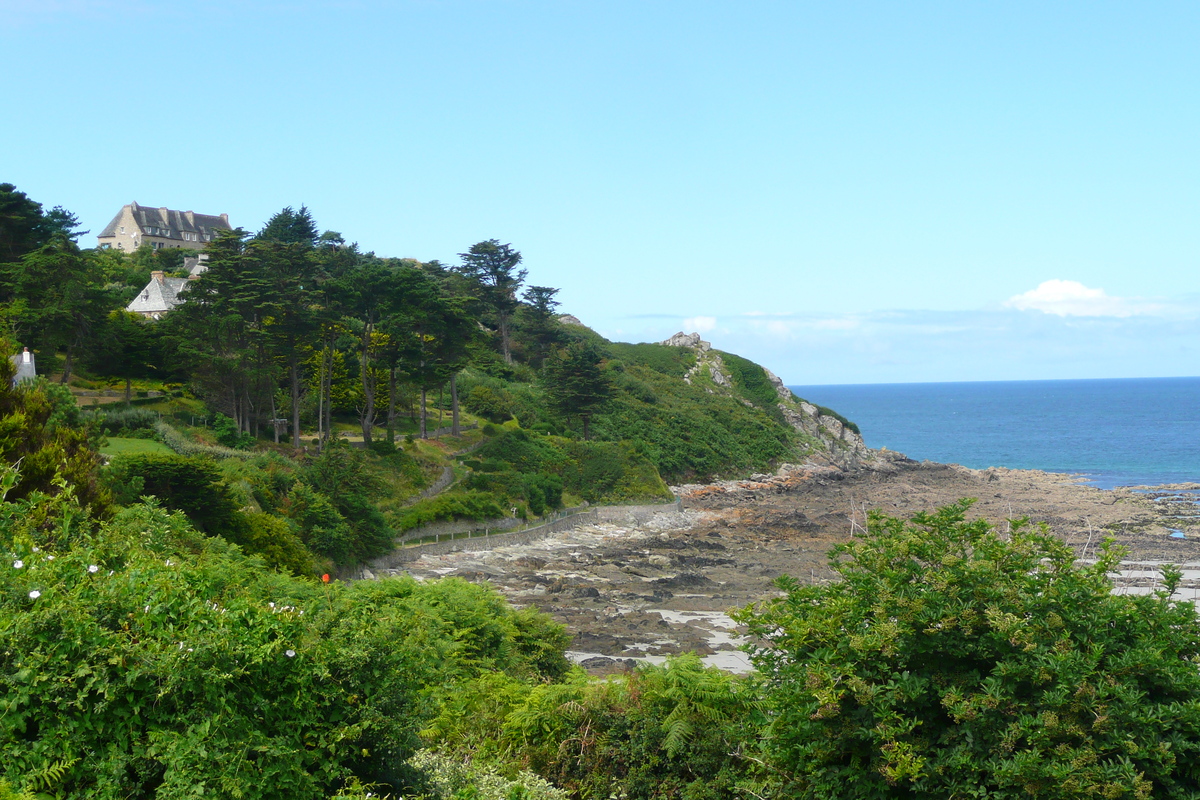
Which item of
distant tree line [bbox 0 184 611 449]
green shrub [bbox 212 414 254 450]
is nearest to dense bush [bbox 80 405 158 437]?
green shrub [bbox 212 414 254 450]

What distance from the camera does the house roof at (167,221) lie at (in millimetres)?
85375

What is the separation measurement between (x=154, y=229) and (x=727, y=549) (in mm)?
72107

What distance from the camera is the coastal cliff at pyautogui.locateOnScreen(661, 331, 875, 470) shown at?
76381mm

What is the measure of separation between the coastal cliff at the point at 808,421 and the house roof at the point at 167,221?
50665 millimetres

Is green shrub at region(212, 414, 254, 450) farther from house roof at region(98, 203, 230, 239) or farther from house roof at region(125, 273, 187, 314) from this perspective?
house roof at region(98, 203, 230, 239)

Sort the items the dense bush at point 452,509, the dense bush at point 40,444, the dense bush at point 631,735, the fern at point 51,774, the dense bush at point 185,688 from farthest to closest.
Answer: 1. the dense bush at point 452,509
2. the dense bush at point 40,444
3. the dense bush at point 631,735
4. the dense bush at point 185,688
5. the fern at point 51,774

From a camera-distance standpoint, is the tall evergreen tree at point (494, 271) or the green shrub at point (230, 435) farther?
the tall evergreen tree at point (494, 271)

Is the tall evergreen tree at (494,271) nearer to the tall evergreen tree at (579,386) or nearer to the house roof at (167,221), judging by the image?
the tall evergreen tree at (579,386)

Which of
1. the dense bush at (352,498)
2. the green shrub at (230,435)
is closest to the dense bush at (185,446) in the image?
the green shrub at (230,435)

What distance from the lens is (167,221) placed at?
8681 cm

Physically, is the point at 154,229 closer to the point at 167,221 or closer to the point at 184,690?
the point at 167,221

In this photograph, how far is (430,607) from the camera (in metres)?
12.3

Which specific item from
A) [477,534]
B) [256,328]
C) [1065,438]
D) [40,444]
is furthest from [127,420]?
[1065,438]

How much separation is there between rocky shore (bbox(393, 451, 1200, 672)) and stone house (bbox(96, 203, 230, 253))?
59.2 meters
